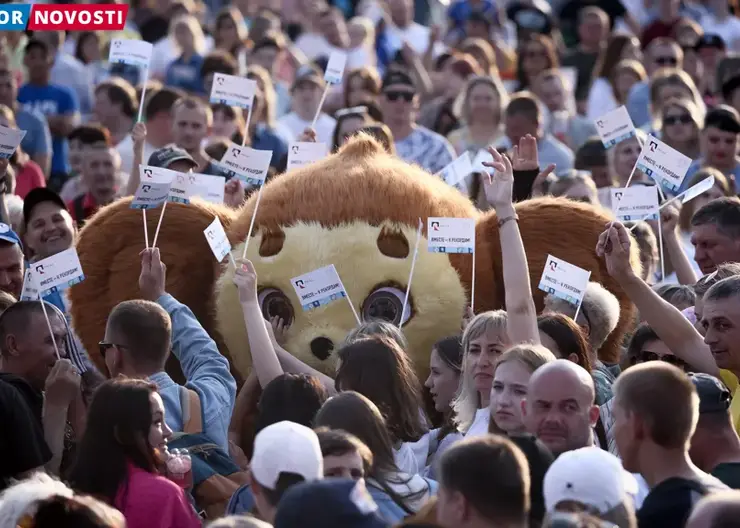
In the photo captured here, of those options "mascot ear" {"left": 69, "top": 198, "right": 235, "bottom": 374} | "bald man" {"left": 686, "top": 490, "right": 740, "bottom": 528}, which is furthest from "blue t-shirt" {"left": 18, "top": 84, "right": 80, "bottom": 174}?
"bald man" {"left": 686, "top": 490, "right": 740, "bottom": 528}

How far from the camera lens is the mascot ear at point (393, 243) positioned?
248 inches

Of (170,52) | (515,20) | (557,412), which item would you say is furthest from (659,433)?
(515,20)

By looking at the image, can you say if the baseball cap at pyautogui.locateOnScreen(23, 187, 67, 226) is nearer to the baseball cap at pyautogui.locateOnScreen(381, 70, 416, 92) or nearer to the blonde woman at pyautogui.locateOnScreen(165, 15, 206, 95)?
the baseball cap at pyautogui.locateOnScreen(381, 70, 416, 92)

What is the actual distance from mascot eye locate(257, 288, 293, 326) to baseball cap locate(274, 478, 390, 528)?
8.54 feet

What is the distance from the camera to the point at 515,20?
48.8ft

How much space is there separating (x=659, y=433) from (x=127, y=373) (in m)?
2.06

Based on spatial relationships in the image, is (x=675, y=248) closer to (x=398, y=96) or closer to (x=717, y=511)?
(x=398, y=96)

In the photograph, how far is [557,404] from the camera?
4668 millimetres

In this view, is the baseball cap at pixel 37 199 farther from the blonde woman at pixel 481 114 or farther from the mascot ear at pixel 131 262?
the blonde woman at pixel 481 114

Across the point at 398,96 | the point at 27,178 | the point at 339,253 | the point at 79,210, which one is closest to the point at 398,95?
the point at 398,96

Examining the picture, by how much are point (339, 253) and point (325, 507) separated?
271 centimetres

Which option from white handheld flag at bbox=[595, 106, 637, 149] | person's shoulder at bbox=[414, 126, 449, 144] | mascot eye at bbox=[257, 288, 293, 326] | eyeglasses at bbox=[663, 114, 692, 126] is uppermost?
white handheld flag at bbox=[595, 106, 637, 149]

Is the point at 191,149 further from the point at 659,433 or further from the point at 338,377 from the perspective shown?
the point at 659,433

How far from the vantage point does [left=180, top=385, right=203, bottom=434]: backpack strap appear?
536 cm
